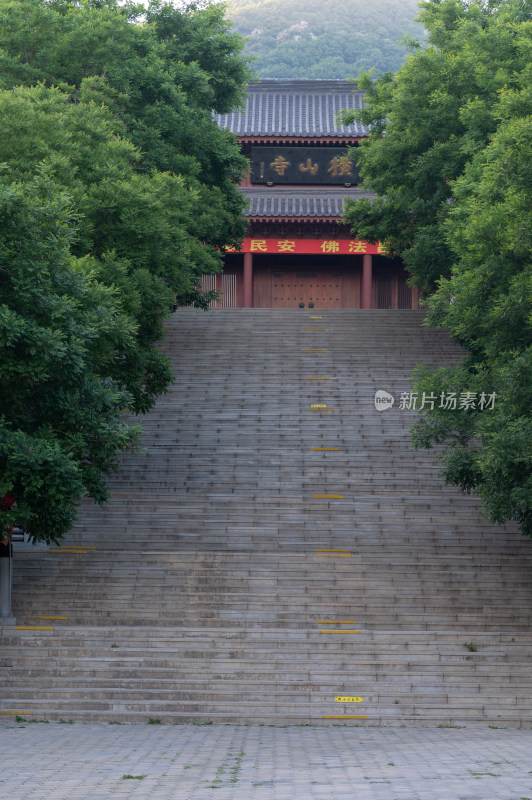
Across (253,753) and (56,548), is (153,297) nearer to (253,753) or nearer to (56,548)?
(56,548)

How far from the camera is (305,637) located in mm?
14312

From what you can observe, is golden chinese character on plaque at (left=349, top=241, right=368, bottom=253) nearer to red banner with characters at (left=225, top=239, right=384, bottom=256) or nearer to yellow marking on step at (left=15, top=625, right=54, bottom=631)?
red banner with characters at (left=225, top=239, right=384, bottom=256)

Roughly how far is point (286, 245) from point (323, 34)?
8690 cm

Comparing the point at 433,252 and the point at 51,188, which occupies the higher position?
the point at 433,252

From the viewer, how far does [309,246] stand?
108 ft

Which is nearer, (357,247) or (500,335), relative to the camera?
(500,335)

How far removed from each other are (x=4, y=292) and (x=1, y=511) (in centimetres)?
293

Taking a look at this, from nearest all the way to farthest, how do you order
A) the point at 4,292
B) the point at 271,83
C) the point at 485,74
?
the point at 4,292 → the point at 485,74 → the point at 271,83

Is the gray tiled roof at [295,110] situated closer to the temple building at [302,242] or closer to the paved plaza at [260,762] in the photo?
the temple building at [302,242]

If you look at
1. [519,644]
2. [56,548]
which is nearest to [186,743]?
[519,644]

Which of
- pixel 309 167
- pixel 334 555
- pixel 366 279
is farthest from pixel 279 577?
pixel 309 167

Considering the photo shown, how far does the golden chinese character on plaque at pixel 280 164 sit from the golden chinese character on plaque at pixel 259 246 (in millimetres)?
3081

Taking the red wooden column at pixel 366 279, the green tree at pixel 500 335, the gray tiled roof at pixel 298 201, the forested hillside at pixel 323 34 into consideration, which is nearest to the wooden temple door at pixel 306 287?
the red wooden column at pixel 366 279

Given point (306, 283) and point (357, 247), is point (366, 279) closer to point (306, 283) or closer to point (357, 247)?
point (357, 247)
